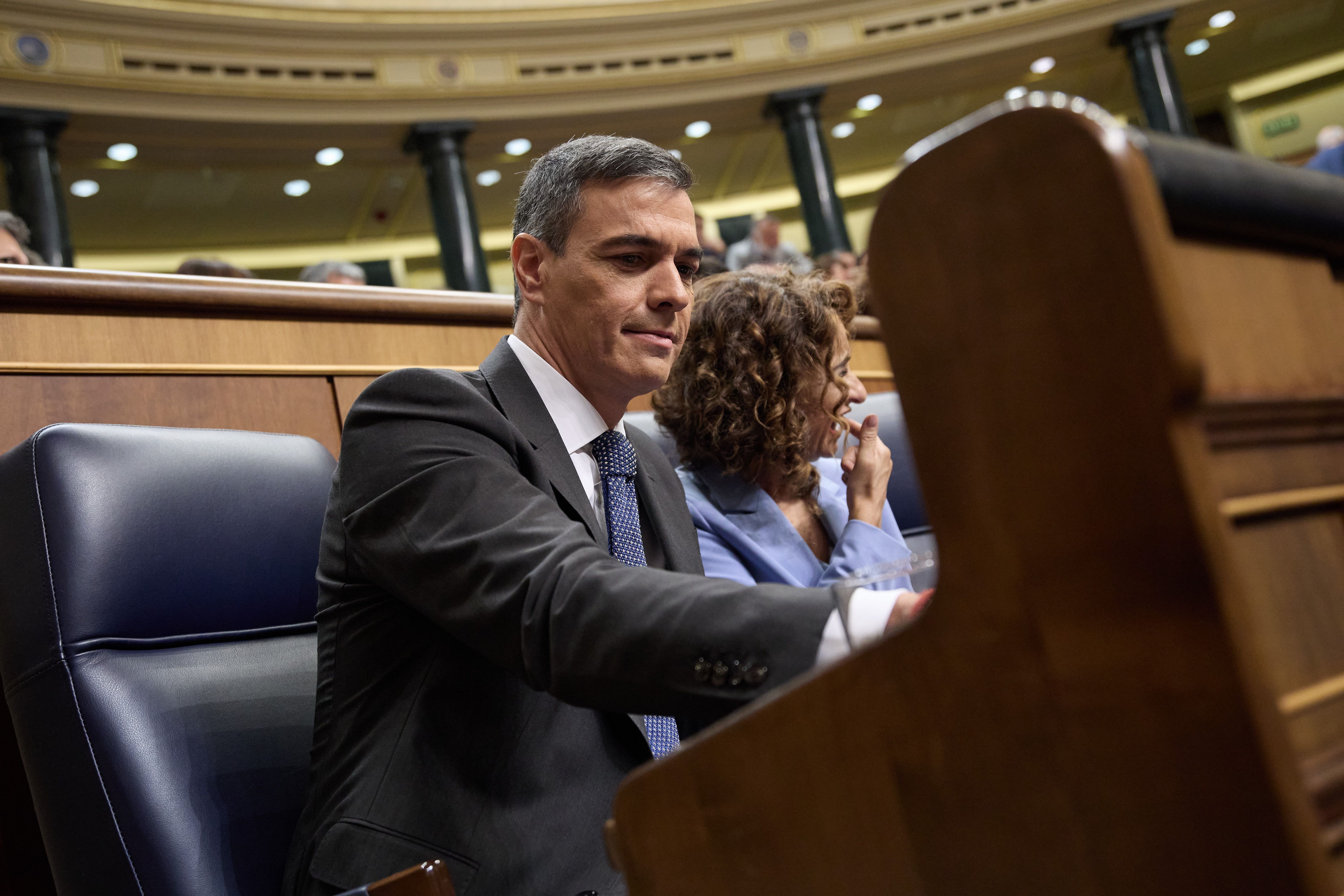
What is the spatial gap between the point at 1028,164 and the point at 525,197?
824mm

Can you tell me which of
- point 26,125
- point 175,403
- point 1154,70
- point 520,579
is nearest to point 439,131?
point 26,125

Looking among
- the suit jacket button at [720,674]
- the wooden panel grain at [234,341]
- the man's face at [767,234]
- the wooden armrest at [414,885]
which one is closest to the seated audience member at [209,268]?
the wooden panel grain at [234,341]

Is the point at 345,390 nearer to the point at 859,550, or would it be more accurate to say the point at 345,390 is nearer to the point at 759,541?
the point at 759,541

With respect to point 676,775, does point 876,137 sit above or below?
above

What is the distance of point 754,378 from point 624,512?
0.40 meters

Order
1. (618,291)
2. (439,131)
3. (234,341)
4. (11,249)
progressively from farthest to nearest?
(439,131) → (11,249) → (234,341) → (618,291)

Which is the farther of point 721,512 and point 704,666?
point 721,512

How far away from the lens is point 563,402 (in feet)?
3.32

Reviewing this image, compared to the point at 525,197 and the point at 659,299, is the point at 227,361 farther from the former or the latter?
the point at 659,299

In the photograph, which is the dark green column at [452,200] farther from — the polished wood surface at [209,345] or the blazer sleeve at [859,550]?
the blazer sleeve at [859,550]

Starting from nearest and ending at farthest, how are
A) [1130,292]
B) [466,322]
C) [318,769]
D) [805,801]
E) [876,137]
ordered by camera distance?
1. [1130,292]
2. [805,801]
3. [318,769]
4. [466,322]
5. [876,137]

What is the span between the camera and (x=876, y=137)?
27.7 ft

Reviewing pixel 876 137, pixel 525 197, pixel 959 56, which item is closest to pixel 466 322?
pixel 525 197

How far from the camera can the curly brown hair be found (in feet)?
4.33
